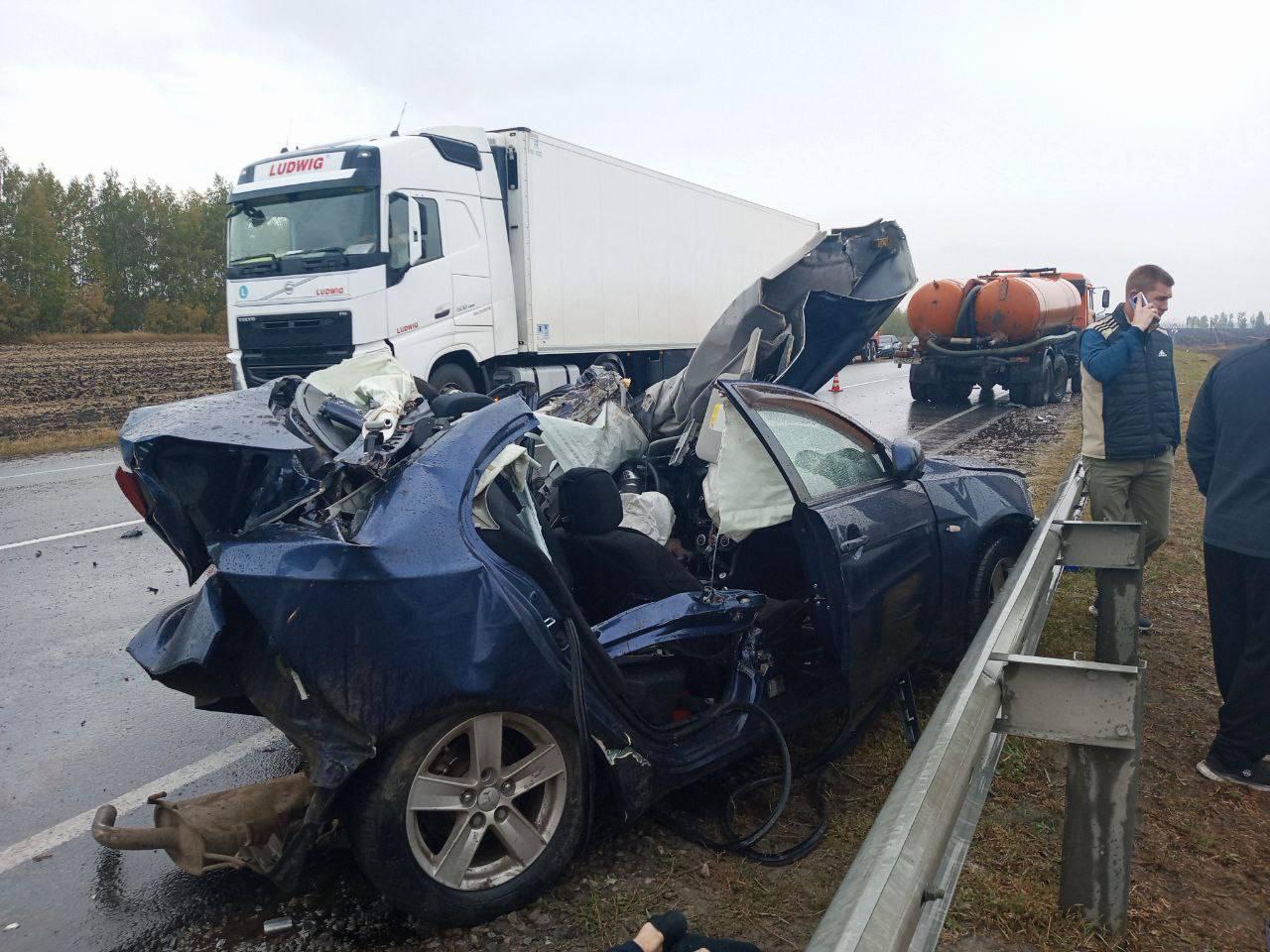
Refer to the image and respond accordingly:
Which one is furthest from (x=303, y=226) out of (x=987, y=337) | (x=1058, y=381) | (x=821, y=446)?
(x=1058, y=381)

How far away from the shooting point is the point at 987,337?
18188 millimetres

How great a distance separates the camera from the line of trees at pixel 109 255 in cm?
5100

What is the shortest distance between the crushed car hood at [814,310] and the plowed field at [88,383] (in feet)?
41.6

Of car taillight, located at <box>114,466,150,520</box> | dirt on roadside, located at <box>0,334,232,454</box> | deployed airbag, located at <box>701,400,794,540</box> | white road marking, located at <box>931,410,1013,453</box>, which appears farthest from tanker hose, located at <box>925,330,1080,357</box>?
car taillight, located at <box>114,466,150,520</box>

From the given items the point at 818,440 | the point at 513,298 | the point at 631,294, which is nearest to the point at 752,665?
the point at 818,440

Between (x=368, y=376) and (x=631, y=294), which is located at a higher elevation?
(x=631, y=294)

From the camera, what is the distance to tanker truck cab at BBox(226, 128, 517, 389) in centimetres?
1036

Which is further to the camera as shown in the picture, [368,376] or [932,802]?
[368,376]

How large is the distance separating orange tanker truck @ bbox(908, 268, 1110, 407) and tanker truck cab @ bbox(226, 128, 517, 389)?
10.5 m

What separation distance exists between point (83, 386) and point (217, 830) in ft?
75.7

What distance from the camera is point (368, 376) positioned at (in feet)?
12.8

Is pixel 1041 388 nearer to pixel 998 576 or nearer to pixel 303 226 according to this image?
pixel 303 226

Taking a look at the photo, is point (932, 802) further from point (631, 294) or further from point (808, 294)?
point (631, 294)

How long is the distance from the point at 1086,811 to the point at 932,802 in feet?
3.17
